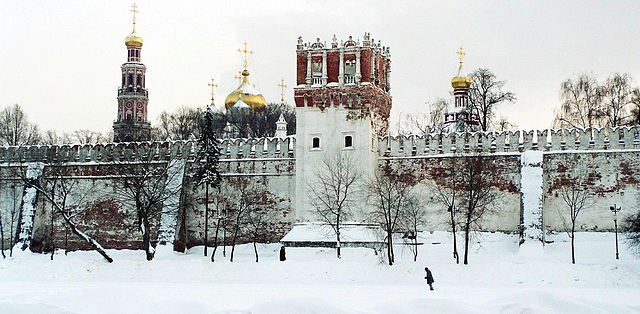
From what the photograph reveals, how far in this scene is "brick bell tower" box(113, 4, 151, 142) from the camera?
59.9 metres

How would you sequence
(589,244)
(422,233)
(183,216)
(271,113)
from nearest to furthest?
(589,244), (422,233), (183,216), (271,113)

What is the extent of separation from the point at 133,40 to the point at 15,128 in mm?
11182

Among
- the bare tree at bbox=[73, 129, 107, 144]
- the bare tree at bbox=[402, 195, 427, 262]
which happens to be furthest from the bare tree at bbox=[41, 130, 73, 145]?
the bare tree at bbox=[402, 195, 427, 262]

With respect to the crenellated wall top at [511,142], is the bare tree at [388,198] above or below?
below

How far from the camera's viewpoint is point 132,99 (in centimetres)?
6100

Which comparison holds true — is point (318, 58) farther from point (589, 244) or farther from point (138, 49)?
point (138, 49)

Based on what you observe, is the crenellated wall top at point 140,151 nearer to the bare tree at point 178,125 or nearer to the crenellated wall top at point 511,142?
the crenellated wall top at point 511,142

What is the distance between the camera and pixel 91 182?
117ft

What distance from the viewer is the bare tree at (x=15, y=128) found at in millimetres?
50781

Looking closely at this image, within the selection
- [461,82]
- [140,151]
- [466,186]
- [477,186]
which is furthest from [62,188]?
[461,82]

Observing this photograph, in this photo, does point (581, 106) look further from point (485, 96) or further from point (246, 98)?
point (246, 98)

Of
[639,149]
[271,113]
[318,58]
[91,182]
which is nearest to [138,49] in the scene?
[271,113]

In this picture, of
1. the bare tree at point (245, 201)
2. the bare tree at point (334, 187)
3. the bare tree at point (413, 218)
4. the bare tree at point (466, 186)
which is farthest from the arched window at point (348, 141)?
the bare tree at point (245, 201)

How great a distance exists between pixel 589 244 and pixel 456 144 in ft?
19.6
